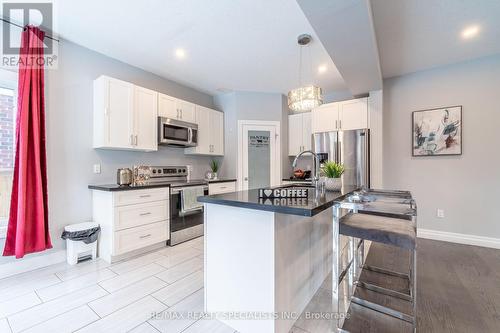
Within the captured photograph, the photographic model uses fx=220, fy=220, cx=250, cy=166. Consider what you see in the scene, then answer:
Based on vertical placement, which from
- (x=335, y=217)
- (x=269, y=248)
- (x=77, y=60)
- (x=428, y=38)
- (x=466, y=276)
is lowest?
(x=466, y=276)

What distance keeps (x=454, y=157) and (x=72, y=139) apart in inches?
208

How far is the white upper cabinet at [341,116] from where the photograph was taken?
369cm

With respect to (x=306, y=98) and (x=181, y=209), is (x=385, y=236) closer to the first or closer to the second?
(x=306, y=98)

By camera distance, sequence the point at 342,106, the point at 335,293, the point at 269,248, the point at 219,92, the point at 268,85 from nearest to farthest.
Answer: the point at 269,248 < the point at 335,293 < the point at 342,106 < the point at 268,85 < the point at 219,92

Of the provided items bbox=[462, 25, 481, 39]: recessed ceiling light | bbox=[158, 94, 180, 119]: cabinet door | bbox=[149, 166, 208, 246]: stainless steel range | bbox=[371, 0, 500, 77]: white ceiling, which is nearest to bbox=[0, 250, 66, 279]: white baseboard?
bbox=[149, 166, 208, 246]: stainless steel range

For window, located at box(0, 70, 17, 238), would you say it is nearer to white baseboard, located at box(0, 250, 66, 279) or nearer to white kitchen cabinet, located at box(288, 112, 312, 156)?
white baseboard, located at box(0, 250, 66, 279)

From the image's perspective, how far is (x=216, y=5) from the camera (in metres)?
2.11

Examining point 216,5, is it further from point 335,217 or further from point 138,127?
point 335,217

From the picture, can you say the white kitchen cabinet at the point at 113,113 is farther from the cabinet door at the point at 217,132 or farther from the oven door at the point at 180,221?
the cabinet door at the point at 217,132

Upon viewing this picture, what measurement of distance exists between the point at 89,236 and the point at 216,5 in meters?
2.87

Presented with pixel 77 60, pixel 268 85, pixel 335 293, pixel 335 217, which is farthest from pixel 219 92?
pixel 335 293

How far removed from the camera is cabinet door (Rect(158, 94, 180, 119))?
342 cm

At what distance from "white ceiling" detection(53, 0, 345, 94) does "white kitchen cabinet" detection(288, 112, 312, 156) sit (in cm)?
101

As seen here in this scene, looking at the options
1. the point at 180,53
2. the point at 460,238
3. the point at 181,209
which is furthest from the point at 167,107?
the point at 460,238
